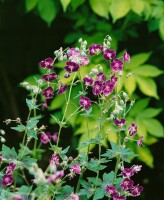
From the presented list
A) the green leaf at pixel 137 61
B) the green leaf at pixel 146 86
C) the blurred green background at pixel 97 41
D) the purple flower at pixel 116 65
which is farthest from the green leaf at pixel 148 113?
the purple flower at pixel 116 65

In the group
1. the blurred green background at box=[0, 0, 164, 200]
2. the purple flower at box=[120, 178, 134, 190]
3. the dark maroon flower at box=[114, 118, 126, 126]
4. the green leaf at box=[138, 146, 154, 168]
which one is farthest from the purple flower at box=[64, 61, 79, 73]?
the green leaf at box=[138, 146, 154, 168]

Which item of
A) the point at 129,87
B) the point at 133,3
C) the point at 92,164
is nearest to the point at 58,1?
the point at 133,3

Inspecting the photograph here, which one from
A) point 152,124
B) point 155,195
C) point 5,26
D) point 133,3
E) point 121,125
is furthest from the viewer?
point 155,195

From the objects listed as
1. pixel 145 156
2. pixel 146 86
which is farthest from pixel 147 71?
pixel 145 156

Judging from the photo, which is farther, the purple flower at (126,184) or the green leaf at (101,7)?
the green leaf at (101,7)

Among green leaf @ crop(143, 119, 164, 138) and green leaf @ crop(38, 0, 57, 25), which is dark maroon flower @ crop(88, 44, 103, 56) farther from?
green leaf @ crop(143, 119, 164, 138)

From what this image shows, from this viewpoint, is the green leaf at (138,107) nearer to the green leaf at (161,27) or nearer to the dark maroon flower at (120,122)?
the green leaf at (161,27)

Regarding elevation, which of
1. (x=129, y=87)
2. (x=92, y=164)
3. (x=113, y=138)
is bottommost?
(x=113, y=138)

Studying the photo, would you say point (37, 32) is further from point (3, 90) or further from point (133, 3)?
point (133, 3)
